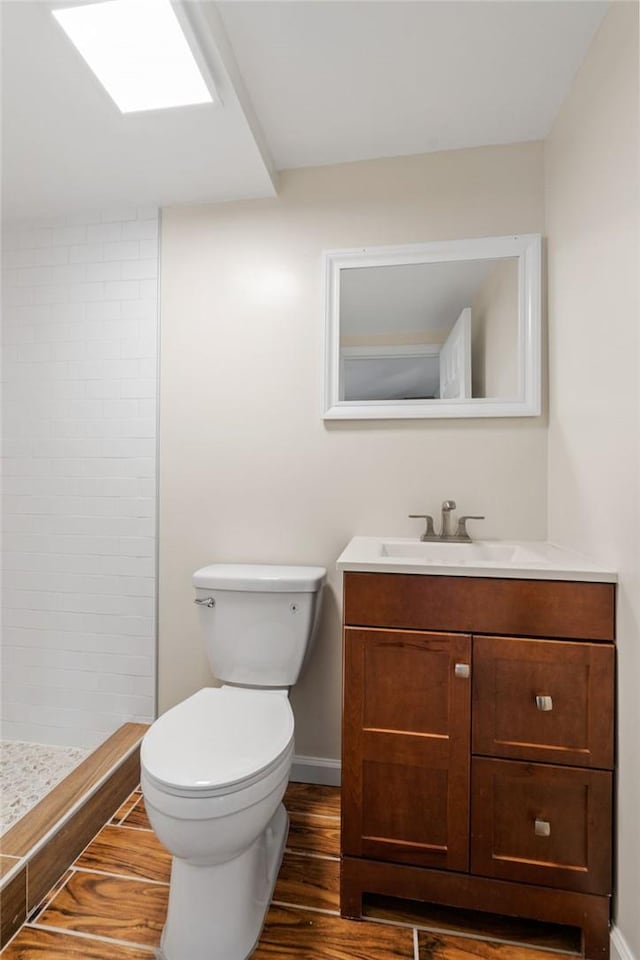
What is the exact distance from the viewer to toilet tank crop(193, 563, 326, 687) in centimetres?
153

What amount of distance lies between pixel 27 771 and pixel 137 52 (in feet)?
7.99

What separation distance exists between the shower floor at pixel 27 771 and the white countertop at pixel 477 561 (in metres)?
1.45

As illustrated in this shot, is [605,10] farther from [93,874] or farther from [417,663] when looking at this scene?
[93,874]


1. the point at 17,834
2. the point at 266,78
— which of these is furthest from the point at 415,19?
the point at 17,834

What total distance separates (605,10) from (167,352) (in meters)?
1.69

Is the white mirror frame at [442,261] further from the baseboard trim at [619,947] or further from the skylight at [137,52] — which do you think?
the baseboard trim at [619,947]

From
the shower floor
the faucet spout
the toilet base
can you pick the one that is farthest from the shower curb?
the faucet spout

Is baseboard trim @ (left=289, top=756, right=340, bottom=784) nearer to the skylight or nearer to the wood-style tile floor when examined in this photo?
the wood-style tile floor

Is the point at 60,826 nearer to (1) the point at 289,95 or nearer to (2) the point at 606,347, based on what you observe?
(2) the point at 606,347

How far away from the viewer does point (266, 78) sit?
1.41m

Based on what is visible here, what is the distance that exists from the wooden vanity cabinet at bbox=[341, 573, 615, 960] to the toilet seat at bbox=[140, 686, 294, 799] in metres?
0.22

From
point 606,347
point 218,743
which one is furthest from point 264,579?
point 606,347

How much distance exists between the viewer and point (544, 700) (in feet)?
3.63

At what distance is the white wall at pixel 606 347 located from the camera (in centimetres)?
104
